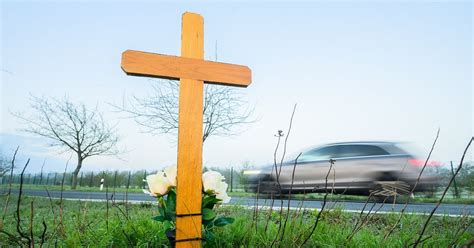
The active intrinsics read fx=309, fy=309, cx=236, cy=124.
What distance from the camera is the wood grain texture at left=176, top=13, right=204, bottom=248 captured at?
1.89 metres

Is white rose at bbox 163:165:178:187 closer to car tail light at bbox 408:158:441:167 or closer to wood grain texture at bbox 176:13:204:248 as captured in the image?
wood grain texture at bbox 176:13:204:248

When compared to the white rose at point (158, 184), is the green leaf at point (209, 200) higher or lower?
lower

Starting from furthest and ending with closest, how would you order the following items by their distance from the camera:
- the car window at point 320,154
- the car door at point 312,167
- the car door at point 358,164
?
the car window at point 320,154 → the car door at point 312,167 → the car door at point 358,164

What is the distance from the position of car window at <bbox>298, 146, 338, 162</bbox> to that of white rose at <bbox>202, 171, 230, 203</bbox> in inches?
267

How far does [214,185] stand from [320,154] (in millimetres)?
7049

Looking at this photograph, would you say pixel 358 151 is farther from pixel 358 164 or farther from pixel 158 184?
pixel 158 184

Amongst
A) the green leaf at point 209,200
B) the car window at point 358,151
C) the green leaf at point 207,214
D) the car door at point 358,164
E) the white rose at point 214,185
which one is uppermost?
the car window at point 358,151

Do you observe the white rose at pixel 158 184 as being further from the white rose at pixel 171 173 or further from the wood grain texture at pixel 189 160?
the wood grain texture at pixel 189 160

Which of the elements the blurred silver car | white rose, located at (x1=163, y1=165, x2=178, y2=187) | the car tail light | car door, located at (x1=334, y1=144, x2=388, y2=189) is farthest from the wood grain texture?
the car tail light

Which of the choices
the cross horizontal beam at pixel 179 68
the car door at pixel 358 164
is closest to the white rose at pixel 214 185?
the cross horizontal beam at pixel 179 68

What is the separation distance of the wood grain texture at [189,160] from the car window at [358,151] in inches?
260

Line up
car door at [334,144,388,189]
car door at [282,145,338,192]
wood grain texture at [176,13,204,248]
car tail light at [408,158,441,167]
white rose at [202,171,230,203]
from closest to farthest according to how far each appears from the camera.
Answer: wood grain texture at [176,13,204,248] < white rose at [202,171,230,203] < car tail light at [408,158,441,167] < car door at [334,144,388,189] < car door at [282,145,338,192]

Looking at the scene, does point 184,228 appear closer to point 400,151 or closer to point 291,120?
point 291,120

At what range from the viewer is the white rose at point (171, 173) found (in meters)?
1.99
